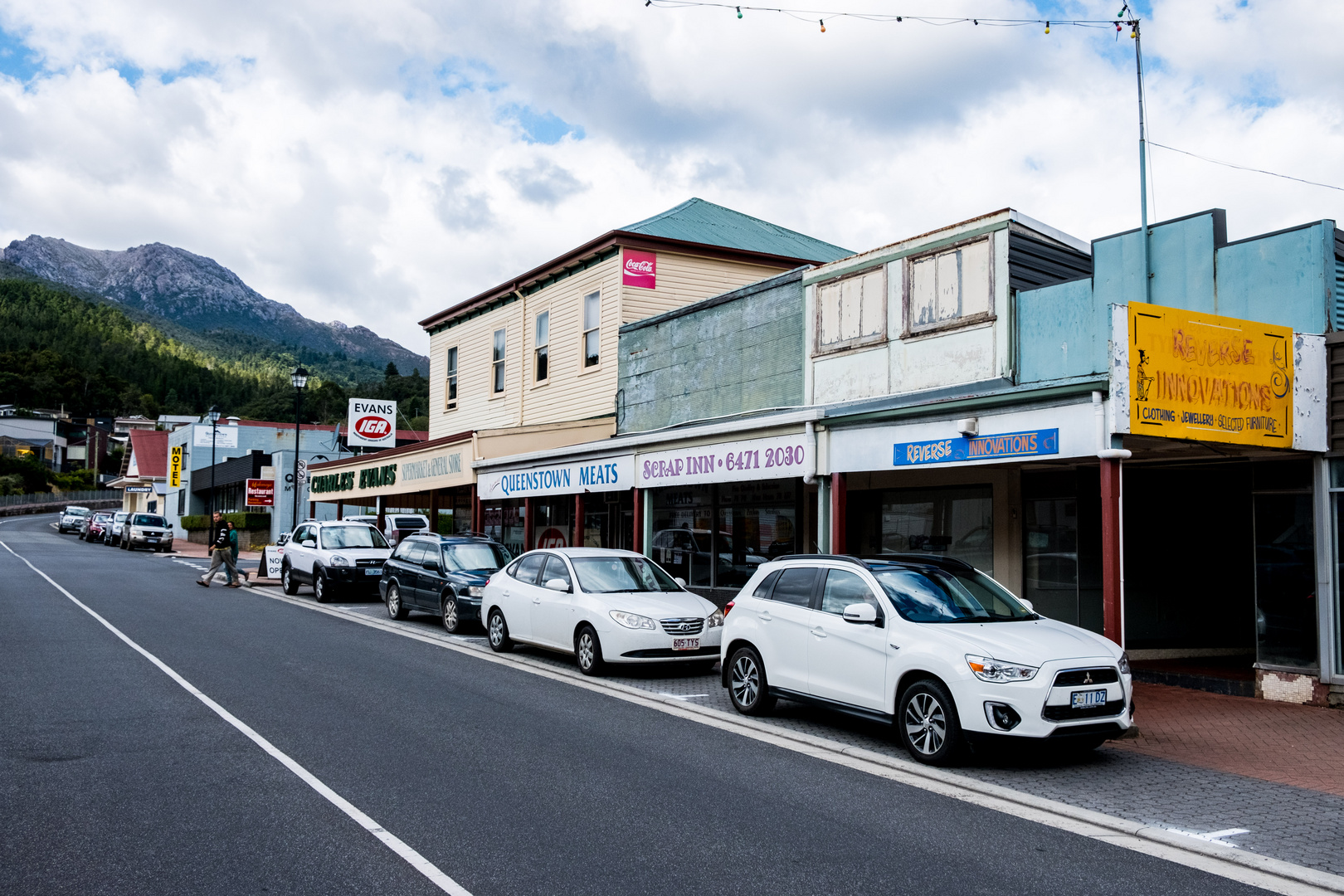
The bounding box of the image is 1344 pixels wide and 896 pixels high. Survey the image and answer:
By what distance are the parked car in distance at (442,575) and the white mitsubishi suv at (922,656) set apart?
734 centimetres

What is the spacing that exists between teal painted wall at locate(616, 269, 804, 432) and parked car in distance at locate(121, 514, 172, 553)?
1418 inches

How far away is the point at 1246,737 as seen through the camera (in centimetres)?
962

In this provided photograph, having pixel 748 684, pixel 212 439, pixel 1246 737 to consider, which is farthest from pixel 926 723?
pixel 212 439

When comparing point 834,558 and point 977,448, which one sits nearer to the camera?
point 834,558

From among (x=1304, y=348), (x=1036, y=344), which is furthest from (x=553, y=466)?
(x=1304, y=348)

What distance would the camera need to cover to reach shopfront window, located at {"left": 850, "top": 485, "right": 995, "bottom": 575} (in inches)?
577

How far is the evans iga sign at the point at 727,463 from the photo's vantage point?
14219 mm

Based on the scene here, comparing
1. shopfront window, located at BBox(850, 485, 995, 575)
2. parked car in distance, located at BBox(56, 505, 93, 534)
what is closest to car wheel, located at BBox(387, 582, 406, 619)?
shopfront window, located at BBox(850, 485, 995, 575)

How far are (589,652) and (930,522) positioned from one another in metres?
5.65

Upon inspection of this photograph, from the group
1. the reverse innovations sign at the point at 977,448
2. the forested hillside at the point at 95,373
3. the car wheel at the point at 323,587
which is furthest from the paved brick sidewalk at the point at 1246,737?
the forested hillside at the point at 95,373

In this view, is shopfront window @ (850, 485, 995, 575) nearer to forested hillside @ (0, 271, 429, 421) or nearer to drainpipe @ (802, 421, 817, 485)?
drainpipe @ (802, 421, 817, 485)

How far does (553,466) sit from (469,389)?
8.70 meters

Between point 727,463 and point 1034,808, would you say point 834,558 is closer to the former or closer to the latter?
point 1034,808

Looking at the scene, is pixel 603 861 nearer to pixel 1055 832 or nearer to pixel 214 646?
pixel 1055 832
